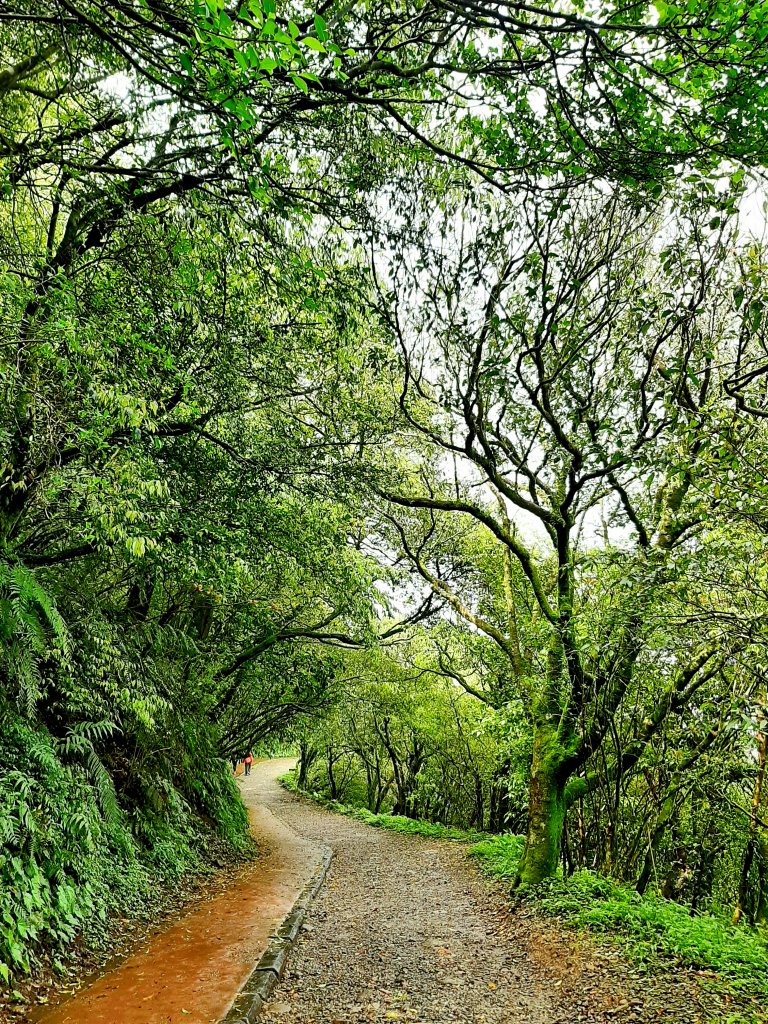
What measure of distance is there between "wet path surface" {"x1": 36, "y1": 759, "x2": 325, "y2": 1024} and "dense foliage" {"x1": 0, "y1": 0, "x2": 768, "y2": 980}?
649 millimetres

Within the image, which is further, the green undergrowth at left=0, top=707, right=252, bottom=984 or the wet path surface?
the green undergrowth at left=0, top=707, right=252, bottom=984

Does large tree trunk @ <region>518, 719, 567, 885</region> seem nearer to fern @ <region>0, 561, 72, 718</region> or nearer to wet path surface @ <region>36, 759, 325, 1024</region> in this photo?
wet path surface @ <region>36, 759, 325, 1024</region>

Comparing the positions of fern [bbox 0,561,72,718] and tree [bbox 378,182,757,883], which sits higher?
tree [bbox 378,182,757,883]

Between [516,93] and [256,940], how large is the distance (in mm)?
8633

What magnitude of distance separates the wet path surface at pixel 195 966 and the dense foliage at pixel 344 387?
65cm

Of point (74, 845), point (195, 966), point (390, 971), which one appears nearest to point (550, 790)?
point (390, 971)

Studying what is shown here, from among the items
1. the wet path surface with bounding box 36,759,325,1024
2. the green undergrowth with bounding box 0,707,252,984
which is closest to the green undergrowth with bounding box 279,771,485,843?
the wet path surface with bounding box 36,759,325,1024

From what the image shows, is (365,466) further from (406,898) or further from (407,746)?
(407,746)

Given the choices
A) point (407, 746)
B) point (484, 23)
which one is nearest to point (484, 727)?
point (484, 23)

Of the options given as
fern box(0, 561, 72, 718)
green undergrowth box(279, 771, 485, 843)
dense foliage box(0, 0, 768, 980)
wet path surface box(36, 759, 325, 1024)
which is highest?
dense foliage box(0, 0, 768, 980)

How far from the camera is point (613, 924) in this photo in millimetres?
6984

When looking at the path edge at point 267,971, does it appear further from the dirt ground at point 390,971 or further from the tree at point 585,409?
the tree at point 585,409

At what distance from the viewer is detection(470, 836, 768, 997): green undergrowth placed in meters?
5.49

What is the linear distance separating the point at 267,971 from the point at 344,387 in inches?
306
